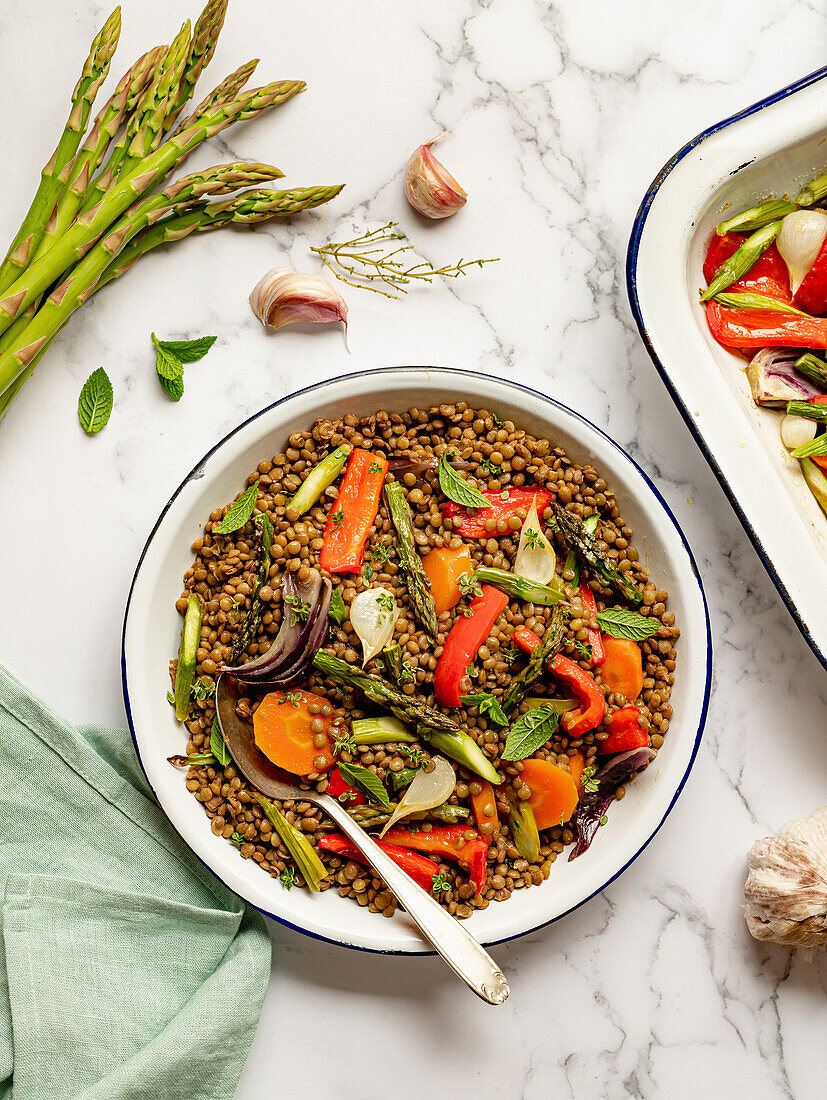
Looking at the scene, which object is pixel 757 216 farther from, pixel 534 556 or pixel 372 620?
pixel 372 620

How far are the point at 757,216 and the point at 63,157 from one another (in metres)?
1.93

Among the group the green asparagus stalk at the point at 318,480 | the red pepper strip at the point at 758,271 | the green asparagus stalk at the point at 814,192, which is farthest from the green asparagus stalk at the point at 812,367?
the green asparagus stalk at the point at 318,480

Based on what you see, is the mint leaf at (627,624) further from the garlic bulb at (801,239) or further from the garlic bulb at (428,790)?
the garlic bulb at (801,239)

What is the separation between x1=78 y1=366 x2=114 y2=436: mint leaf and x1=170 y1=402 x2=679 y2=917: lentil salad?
496 mm

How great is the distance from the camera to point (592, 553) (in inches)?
86.4

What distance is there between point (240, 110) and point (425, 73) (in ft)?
1.85

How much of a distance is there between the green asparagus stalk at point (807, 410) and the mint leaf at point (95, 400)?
192 centimetres

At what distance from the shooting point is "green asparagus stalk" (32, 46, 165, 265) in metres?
2.26

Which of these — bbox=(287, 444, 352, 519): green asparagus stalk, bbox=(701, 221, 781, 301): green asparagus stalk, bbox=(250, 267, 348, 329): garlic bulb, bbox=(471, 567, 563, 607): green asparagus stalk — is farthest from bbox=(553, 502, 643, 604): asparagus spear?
bbox=(250, 267, 348, 329): garlic bulb

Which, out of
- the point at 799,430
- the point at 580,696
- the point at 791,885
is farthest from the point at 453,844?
the point at 799,430

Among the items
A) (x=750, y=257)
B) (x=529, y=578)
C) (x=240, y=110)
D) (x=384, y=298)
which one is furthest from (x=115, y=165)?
(x=750, y=257)

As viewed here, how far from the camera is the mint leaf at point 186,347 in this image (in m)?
2.37

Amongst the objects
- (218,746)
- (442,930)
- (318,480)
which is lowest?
(442,930)

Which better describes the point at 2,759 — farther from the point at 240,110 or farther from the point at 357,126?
the point at 357,126
